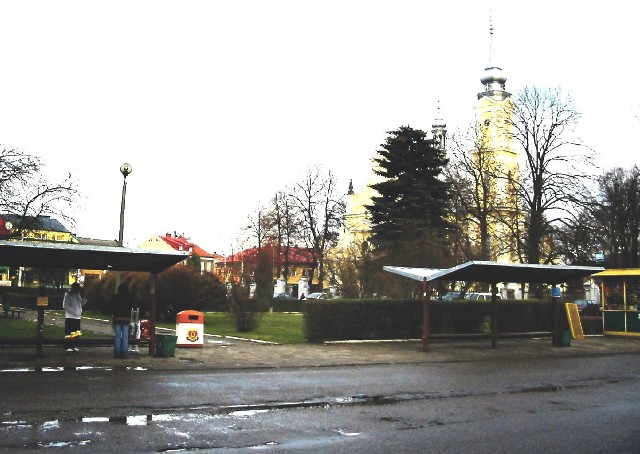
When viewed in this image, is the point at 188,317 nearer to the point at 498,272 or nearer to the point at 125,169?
the point at 125,169

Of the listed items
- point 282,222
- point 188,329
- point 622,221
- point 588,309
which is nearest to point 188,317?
point 188,329

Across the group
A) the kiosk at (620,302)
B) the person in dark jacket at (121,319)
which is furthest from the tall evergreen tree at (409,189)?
the person in dark jacket at (121,319)

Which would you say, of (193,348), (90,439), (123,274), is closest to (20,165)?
(123,274)

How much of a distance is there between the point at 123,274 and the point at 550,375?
24493mm

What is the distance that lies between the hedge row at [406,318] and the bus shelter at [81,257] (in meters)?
6.73

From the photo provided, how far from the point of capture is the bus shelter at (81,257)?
625 inches

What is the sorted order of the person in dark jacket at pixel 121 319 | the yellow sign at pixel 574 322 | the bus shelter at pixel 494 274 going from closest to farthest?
1. the person in dark jacket at pixel 121 319
2. the bus shelter at pixel 494 274
3. the yellow sign at pixel 574 322

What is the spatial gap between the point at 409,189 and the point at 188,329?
2700 centimetres

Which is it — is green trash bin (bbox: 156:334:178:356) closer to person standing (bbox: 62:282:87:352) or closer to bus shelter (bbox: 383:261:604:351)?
person standing (bbox: 62:282:87:352)

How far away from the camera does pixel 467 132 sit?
43.9 meters

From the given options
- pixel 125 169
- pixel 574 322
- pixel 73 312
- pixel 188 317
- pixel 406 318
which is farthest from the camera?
pixel 574 322

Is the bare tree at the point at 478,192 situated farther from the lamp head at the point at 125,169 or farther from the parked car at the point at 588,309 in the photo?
the lamp head at the point at 125,169

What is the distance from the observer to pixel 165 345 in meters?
18.0

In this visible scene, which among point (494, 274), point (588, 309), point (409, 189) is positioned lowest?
point (588, 309)
